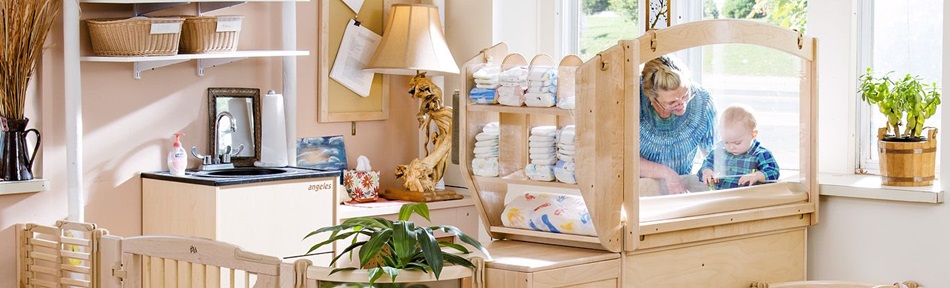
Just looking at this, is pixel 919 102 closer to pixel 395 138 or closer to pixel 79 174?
pixel 395 138

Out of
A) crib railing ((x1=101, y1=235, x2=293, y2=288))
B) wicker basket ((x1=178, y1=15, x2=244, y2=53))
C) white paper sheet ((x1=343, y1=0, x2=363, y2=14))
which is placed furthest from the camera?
white paper sheet ((x1=343, y1=0, x2=363, y2=14))

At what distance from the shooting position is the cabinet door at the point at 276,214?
434 centimetres

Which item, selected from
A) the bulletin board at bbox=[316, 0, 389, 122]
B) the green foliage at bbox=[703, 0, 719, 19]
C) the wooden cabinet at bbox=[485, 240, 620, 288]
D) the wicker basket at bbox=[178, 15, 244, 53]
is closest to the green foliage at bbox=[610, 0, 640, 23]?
the green foliage at bbox=[703, 0, 719, 19]

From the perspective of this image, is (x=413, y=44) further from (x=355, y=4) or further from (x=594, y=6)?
(x=594, y=6)

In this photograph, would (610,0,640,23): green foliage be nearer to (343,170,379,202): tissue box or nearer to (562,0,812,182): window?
(562,0,812,182): window

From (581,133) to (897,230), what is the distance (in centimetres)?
121

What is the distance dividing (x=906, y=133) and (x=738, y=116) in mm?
622

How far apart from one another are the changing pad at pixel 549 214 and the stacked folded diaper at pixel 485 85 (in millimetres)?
341

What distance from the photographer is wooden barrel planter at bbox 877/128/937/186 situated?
156 inches

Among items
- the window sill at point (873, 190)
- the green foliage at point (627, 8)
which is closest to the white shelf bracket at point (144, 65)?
the green foliage at point (627, 8)

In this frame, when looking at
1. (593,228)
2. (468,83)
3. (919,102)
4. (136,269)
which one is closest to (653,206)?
(593,228)

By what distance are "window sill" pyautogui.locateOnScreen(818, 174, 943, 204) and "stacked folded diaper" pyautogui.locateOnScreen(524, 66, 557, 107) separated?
112 cm

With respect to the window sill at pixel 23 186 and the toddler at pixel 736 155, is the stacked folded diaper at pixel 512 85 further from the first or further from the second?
the window sill at pixel 23 186

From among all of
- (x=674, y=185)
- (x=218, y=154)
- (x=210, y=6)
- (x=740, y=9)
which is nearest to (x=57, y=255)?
(x=218, y=154)
